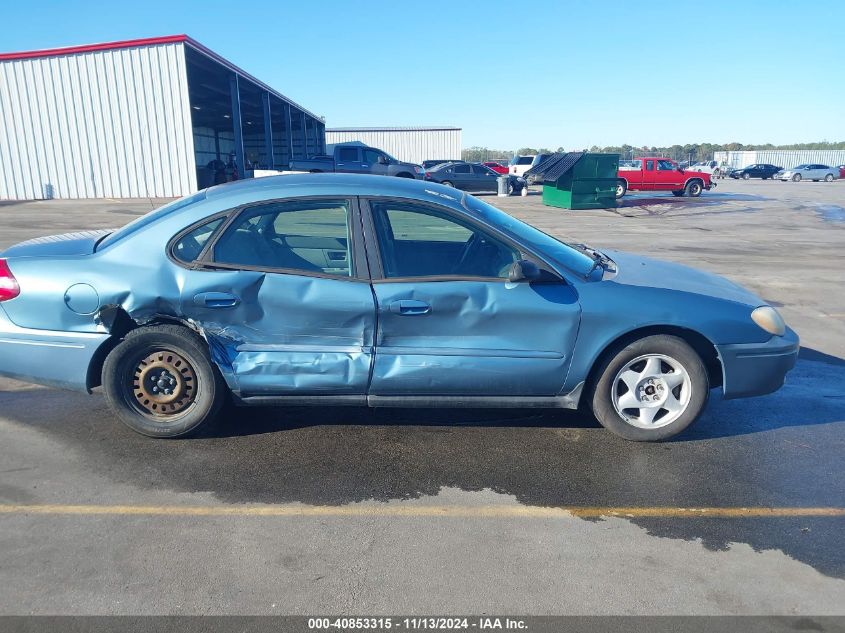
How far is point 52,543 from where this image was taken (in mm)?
2799

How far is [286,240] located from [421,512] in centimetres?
187

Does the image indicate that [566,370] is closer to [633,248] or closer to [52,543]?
[52,543]

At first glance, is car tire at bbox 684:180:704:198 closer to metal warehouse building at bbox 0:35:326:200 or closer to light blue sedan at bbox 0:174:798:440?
metal warehouse building at bbox 0:35:326:200

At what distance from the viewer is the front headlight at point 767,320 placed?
3.76m

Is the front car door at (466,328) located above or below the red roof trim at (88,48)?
below

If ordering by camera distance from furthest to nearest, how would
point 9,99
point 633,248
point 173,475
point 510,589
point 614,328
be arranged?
point 9,99 → point 633,248 → point 614,328 → point 173,475 → point 510,589

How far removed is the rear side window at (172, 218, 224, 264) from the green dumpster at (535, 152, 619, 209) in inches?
783

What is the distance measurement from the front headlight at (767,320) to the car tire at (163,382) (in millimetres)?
3286

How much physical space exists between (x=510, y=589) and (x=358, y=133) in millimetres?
54197

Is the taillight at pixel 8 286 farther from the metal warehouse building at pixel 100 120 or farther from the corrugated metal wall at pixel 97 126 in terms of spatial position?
the corrugated metal wall at pixel 97 126

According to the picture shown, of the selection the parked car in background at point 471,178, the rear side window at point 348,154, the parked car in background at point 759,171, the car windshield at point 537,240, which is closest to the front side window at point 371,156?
the rear side window at point 348,154

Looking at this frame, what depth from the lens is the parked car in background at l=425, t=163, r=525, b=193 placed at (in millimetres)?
28188

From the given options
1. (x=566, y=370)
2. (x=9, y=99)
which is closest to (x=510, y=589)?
(x=566, y=370)

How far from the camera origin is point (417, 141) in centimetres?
5194
